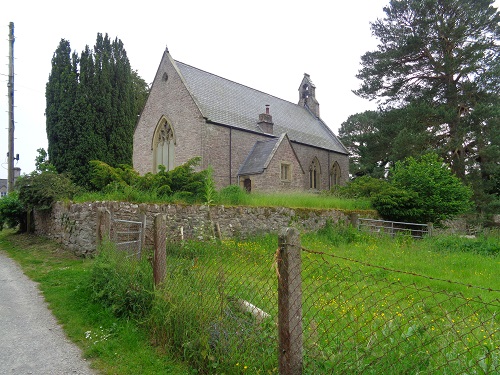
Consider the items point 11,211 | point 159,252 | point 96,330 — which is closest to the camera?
point 159,252

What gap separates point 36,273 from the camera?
356 inches

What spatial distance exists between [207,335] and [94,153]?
15.5m

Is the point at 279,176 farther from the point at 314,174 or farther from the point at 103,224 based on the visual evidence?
the point at 103,224

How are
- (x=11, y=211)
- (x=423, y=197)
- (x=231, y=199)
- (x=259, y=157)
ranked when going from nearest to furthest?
(x=231, y=199)
(x=11, y=211)
(x=423, y=197)
(x=259, y=157)

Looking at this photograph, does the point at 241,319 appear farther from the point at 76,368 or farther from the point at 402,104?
the point at 402,104

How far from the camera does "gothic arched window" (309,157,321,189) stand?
1219 inches

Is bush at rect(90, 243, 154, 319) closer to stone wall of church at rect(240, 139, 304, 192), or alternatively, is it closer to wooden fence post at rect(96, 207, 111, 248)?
wooden fence post at rect(96, 207, 111, 248)

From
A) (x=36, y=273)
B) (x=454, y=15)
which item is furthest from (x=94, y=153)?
(x=454, y=15)

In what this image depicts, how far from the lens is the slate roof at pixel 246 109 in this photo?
24553 millimetres

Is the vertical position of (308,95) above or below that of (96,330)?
above

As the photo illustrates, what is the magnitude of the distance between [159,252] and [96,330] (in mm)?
1463

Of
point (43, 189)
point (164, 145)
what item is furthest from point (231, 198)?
point (164, 145)

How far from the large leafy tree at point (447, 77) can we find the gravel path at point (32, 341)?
22723 mm

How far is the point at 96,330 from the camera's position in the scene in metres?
Result: 5.22
